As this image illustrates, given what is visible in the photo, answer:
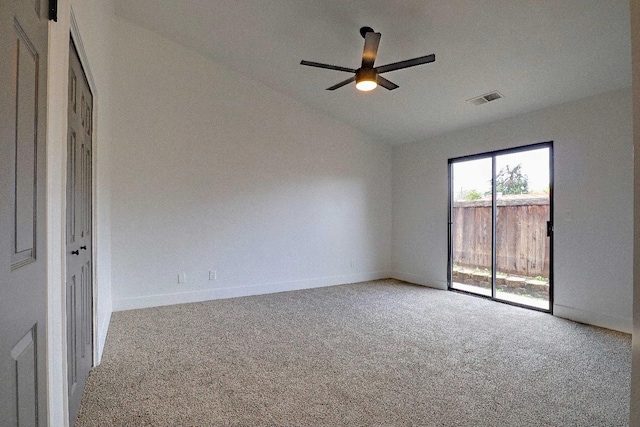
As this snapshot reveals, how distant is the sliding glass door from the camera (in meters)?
4.17

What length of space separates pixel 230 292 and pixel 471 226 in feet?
11.6

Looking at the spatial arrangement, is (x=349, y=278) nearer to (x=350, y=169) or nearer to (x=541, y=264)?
(x=350, y=169)

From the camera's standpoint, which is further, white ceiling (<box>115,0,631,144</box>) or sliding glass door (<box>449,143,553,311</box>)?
sliding glass door (<box>449,143,553,311</box>)

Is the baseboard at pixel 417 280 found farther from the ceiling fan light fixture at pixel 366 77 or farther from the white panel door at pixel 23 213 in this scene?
the white panel door at pixel 23 213

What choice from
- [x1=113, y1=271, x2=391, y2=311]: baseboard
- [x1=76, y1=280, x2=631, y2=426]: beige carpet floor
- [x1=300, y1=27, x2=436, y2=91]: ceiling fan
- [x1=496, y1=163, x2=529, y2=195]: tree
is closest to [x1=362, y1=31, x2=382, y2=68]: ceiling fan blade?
[x1=300, y1=27, x2=436, y2=91]: ceiling fan

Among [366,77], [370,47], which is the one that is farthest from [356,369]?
[370,47]

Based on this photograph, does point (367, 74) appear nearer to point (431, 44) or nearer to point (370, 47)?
point (370, 47)

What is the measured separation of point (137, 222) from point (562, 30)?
468 cm

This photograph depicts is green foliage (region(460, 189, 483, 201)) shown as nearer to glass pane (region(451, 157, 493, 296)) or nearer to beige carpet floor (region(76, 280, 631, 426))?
glass pane (region(451, 157, 493, 296))

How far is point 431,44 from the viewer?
334 cm

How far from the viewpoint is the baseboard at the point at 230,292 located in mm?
4176

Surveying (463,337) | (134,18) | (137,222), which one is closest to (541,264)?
(463,337)

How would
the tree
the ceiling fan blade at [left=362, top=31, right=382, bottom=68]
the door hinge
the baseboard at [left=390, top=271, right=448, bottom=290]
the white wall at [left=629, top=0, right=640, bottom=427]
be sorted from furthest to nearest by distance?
the baseboard at [left=390, top=271, right=448, bottom=290], the tree, the ceiling fan blade at [left=362, top=31, right=382, bottom=68], the door hinge, the white wall at [left=629, top=0, right=640, bottom=427]

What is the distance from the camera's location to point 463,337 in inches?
128
